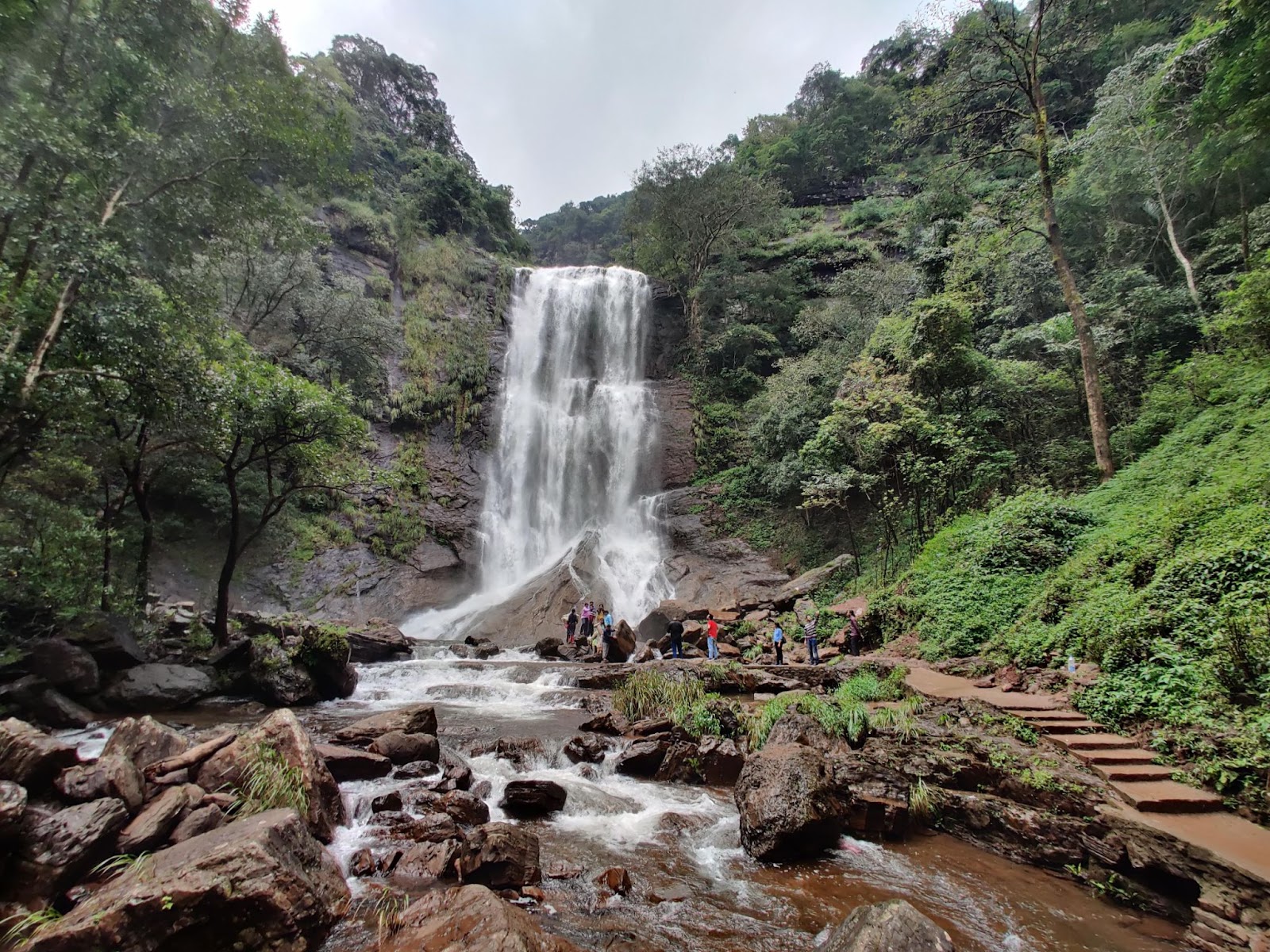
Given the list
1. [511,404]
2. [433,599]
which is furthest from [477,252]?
[433,599]

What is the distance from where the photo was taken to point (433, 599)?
68.3ft

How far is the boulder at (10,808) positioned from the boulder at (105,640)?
22.1 feet

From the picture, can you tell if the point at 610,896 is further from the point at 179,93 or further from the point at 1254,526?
the point at 179,93

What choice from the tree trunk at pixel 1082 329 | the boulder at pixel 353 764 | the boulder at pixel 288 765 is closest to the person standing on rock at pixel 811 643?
the tree trunk at pixel 1082 329

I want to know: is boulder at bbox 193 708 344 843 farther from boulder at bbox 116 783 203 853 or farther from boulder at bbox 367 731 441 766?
boulder at bbox 367 731 441 766

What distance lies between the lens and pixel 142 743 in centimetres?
492

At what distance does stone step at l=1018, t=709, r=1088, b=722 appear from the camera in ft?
19.9

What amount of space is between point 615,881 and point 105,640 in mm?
9548

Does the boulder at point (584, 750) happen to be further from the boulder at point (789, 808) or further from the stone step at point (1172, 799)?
the stone step at point (1172, 799)

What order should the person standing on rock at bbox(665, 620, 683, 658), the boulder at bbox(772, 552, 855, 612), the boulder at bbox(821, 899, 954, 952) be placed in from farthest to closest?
1. the boulder at bbox(772, 552, 855, 612)
2. the person standing on rock at bbox(665, 620, 683, 658)
3. the boulder at bbox(821, 899, 954, 952)

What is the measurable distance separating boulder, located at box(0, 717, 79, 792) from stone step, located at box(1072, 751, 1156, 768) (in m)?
8.78

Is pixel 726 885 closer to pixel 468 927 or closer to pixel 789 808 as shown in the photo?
pixel 789 808

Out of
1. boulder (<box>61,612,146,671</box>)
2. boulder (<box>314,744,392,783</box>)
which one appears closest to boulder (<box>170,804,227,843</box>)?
boulder (<box>314,744,392,783</box>)

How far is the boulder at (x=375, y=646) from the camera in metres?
14.1
